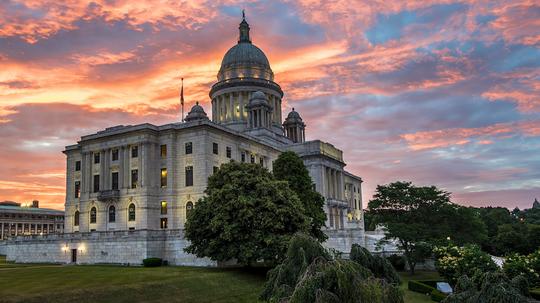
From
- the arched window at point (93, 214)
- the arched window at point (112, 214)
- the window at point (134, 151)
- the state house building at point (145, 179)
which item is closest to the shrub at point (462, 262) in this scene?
the state house building at point (145, 179)

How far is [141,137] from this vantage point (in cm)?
7925

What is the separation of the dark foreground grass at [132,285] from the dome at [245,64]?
80.4 m

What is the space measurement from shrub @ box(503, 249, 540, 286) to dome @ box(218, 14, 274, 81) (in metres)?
93.9

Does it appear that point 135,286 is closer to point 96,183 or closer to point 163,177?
point 163,177

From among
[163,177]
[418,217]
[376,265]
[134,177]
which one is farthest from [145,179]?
[376,265]

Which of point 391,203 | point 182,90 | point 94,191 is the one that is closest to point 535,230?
point 391,203

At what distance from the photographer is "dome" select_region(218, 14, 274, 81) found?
128 meters

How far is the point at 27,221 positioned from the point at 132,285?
144 m

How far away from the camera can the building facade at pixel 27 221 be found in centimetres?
15962

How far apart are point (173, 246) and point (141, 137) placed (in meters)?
22.0

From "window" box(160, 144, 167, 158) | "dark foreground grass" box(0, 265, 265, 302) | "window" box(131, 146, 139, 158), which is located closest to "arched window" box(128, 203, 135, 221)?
"window" box(131, 146, 139, 158)

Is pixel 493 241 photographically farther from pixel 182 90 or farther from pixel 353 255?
pixel 353 255

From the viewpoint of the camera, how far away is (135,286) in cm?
4222

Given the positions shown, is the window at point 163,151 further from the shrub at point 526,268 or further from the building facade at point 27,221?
the building facade at point 27,221
